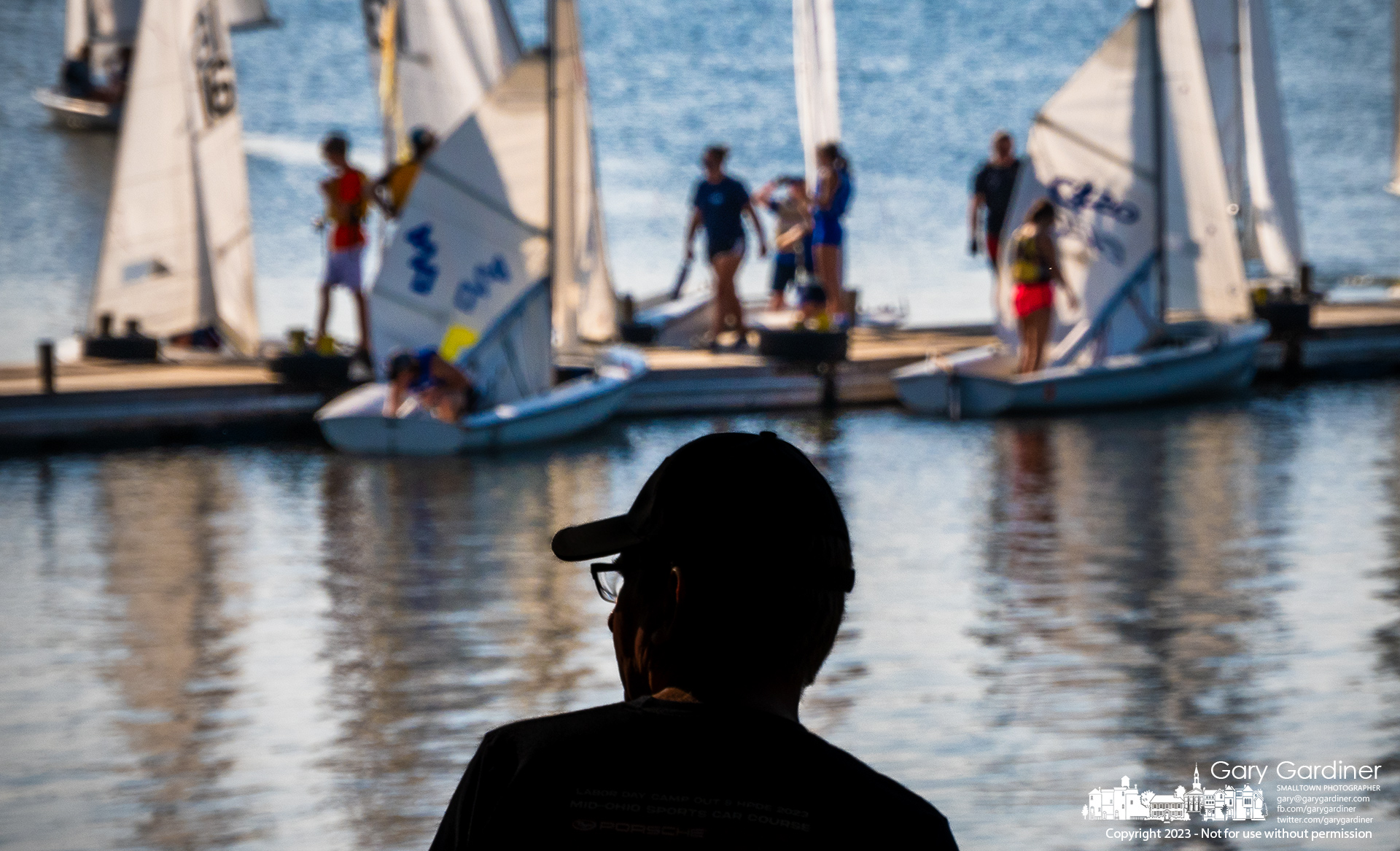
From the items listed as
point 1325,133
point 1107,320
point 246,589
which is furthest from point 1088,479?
point 1325,133

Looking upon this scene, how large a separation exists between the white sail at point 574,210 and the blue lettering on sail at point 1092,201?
3565 millimetres

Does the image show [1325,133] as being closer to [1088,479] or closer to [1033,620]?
[1088,479]

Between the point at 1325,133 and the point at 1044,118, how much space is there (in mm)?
38651

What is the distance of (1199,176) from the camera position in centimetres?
1552

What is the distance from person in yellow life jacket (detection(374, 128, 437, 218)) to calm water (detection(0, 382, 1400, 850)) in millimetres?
2022

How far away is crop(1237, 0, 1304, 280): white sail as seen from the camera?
2020 cm

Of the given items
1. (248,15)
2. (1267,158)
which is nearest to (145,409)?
(1267,158)

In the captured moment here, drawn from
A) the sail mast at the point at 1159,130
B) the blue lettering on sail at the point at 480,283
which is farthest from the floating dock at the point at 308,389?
the sail mast at the point at 1159,130

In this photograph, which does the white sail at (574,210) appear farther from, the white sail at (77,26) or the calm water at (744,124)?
the white sail at (77,26)

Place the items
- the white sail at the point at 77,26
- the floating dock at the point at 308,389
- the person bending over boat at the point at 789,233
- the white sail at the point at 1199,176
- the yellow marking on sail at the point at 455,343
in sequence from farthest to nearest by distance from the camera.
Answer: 1. the white sail at the point at 77,26
2. the person bending over boat at the point at 789,233
3. the white sail at the point at 1199,176
4. the floating dock at the point at 308,389
5. the yellow marking on sail at the point at 455,343

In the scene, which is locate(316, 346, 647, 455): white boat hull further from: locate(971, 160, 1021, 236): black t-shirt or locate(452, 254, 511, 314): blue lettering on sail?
locate(971, 160, 1021, 236): black t-shirt

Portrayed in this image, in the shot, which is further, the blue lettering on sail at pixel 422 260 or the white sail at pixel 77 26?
the white sail at pixel 77 26

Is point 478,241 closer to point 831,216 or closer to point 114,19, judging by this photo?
point 831,216

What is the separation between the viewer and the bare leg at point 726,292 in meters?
16.0
